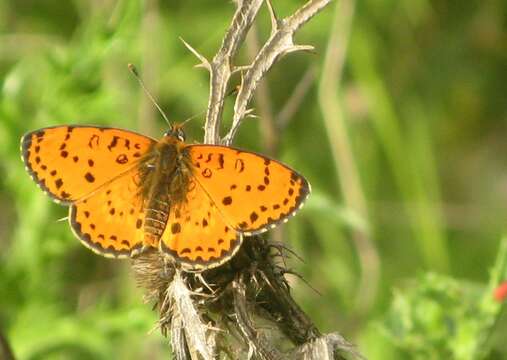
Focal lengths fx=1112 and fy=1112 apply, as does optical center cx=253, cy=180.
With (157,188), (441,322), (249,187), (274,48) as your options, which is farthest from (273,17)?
(441,322)

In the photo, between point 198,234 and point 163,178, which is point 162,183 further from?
point 198,234

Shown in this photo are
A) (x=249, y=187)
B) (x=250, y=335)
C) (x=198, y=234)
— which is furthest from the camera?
(x=249, y=187)

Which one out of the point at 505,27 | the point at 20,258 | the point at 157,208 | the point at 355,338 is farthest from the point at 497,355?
the point at 505,27

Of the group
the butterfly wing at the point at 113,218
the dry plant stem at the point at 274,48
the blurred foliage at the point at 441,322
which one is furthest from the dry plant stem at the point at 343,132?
the dry plant stem at the point at 274,48

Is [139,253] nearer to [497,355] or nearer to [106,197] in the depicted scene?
[106,197]

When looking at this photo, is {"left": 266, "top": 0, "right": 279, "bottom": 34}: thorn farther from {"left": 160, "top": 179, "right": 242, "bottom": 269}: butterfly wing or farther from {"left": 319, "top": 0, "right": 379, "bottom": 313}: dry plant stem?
{"left": 319, "top": 0, "right": 379, "bottom": 313}: dry plant stem
